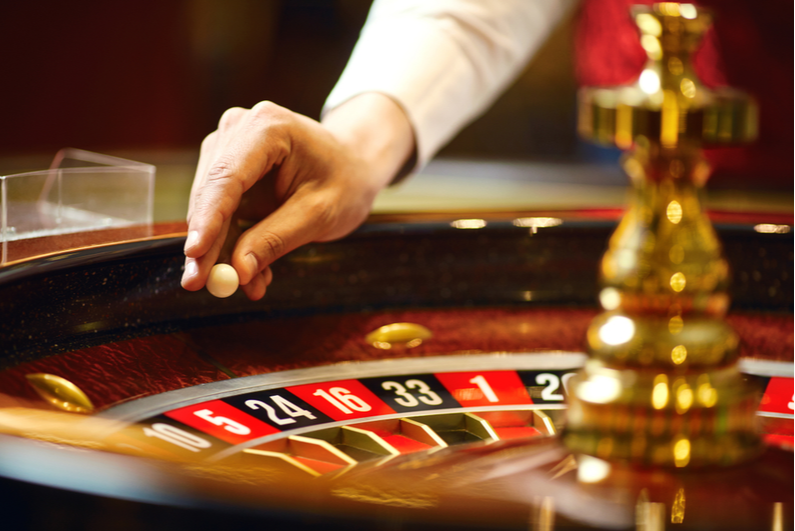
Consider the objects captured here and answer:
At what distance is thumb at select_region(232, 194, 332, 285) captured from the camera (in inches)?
35.3

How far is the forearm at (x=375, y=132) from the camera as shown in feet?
4.01

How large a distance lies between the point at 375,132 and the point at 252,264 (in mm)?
468

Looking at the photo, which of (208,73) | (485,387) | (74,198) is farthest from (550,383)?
(208,73)

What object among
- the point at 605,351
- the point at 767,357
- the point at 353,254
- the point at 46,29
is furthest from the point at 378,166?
the point at 46,29

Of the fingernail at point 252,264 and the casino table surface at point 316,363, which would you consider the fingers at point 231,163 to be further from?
the casino table surface at point 316,363

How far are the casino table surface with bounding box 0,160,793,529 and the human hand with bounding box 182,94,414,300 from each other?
0.34ft

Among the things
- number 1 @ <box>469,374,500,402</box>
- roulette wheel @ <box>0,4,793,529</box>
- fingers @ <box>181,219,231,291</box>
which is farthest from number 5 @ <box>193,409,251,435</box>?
number 1 @ <box>469,374,500,402</box>

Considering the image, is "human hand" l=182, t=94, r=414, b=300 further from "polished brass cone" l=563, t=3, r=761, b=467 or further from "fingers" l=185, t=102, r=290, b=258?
"polished brass cone" l=563, t=3, r=761, b=467

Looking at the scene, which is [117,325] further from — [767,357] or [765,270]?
[765,270]

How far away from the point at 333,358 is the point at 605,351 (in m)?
0.54

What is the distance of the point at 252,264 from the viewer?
0.90 m

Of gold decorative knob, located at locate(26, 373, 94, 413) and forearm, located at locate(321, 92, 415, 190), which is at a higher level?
forearm, located at locate(321, 92, 415, 190)

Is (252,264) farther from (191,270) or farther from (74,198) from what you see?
(74,198)

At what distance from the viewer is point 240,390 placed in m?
0.96
